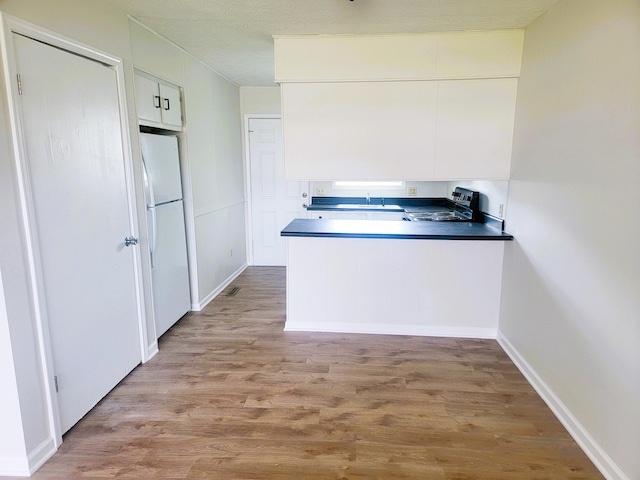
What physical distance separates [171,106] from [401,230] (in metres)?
2.24

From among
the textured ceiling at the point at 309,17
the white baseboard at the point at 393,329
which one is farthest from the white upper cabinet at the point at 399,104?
the white baseboard at the point at 393,329

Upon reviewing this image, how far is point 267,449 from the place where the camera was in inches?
79.5

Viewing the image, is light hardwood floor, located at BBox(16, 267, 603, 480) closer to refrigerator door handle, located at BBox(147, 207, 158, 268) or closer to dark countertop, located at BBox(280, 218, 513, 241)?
refrigerator door handle, located at BBox(147, 207, 158, 268)

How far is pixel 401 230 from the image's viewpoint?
330 centimetres

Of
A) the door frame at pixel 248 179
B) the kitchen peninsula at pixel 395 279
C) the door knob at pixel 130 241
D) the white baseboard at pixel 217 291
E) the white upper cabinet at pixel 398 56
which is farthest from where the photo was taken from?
the door frame at pixel 248 179

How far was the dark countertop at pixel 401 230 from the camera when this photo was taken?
3146 millimetres

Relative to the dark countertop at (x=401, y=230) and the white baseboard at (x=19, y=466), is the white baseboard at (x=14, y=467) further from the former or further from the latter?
the dark countertop at (x=401, y=230)

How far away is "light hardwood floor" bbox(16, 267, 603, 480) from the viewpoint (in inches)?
74.9

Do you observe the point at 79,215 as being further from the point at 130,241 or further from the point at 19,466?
the point at 19,466

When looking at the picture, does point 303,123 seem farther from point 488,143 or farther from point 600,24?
point 600,24

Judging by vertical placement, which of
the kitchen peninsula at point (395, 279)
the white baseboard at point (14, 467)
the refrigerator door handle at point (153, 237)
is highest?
the refrigerator door handle at point (153, 237)

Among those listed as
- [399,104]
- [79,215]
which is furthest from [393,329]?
[79,215]

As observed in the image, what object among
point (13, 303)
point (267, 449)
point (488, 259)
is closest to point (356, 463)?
point (267, 449)

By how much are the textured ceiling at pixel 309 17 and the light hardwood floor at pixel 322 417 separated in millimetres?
2420
